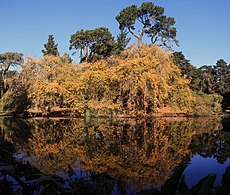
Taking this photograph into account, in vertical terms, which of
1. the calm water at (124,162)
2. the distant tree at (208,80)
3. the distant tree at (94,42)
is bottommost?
the calm water at (124,162)

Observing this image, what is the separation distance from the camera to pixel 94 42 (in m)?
30.9

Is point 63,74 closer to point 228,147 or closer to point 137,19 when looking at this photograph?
point 228,147

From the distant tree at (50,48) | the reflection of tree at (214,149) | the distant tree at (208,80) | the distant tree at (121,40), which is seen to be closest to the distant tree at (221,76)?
the distant tree at (208,80)

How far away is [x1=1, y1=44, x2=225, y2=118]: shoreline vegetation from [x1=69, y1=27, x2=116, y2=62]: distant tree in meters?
13.4

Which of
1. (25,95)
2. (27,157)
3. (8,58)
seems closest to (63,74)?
(25,95)

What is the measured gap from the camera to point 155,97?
Answer: 14.0m

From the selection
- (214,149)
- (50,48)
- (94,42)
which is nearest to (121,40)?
(94,42)

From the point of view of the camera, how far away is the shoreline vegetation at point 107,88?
14.2 meters

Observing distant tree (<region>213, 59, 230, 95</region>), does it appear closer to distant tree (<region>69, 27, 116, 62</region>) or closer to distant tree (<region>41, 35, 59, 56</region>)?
distant tree (<region>69, 27, 116, 62</region>)

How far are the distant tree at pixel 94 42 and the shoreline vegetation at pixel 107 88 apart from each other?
13.4 meters

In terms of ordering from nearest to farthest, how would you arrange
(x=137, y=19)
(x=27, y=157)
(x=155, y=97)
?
(x=27, y=157)
(x=155, y=97)
(x=137, y=19)

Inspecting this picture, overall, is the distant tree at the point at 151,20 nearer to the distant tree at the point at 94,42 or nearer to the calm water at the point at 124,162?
the distant tree at the point at 94,42

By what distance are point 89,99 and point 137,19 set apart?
1591 cm

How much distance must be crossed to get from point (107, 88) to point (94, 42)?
17.1 metres
